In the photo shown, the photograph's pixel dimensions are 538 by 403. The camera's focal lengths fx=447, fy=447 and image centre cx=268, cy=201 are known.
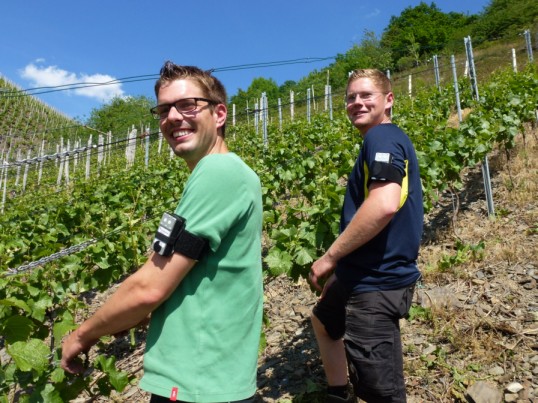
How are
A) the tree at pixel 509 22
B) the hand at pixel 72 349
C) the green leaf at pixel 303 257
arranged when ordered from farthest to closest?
the tree at pixel 509 22 < the green leaf at pixel 303 257 < the hand at pixel 72 349

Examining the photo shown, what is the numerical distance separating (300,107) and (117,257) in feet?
90.5

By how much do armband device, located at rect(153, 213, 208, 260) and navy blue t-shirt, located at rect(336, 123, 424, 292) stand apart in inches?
36.0

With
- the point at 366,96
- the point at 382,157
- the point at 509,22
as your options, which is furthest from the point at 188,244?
the point at 509,22

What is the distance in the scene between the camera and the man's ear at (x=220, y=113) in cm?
153

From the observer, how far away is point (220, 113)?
1553 mm

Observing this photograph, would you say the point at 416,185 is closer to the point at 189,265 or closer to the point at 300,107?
the point at 189,265

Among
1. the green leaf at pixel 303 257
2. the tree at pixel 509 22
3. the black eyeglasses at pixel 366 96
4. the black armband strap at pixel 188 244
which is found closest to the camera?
the black armband strap at pixel 188 244

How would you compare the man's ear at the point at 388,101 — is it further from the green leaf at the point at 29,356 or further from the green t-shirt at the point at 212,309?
the green leaf at the point at 29,356

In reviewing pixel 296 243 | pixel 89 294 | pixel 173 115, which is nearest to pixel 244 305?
pixel 173 115

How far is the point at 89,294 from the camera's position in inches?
236

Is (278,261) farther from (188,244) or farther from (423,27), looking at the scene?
(423,27)

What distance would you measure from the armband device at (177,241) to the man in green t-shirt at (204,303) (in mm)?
11

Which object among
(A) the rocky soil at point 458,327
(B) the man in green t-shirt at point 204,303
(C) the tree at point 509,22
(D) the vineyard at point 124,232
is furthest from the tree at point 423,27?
(B) the man in green t-shirt at point 204,303

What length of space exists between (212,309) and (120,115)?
1999 inches
